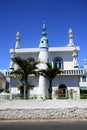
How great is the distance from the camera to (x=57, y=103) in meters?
25.4

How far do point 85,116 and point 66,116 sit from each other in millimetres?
2102

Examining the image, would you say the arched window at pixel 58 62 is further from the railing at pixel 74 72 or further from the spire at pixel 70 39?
the spire at pixel 70 39

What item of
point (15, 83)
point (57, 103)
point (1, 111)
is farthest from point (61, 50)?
point (1, 111)

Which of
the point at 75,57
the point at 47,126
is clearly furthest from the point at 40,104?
the point at 75,57

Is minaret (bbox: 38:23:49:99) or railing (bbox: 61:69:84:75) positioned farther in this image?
railing (bbox: 61:69:84:75)

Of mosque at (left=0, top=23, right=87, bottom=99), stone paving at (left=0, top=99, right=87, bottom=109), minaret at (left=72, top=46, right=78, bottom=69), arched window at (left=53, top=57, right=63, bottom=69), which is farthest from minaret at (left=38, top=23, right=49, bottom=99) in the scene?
stone paving at (left=0, top=99, right=87, bottom=109)

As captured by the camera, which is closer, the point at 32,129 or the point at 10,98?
the point at 32,129

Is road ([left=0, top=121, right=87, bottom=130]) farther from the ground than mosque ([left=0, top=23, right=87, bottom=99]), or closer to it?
closer to it

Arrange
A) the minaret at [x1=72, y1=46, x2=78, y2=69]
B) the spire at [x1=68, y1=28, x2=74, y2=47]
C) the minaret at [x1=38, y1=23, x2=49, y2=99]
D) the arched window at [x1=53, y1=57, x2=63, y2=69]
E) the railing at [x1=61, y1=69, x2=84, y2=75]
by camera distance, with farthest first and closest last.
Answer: the spire at [x1=68, y1=28, x2=74, y2=47] → the arched window at [x1=53, y1=57, x2=63, y2=69] → the minaret at [x1=72, y1=46, x2=78, y2=69] → the railing at [x1=61, y1=69, x2=84, y2=75] → the minaret at [x1=38, y1=23, x2=49, y2=99]

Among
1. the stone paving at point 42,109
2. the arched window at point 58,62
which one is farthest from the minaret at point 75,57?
the stone paving at point 42,109

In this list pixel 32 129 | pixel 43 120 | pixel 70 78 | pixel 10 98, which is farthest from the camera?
pixel 70 78

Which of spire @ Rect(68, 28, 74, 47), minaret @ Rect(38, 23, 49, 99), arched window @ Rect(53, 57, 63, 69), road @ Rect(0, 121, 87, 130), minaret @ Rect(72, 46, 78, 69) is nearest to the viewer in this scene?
road @ Rect(0, 121, 87, 130)

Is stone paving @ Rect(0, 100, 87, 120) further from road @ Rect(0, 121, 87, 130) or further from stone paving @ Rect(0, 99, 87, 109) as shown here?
road @ Rect(0, 121, 87, 130)

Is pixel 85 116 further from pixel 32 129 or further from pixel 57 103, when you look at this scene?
pixel 32 129
